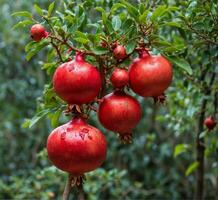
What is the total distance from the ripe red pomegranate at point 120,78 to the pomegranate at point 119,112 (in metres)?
0.03

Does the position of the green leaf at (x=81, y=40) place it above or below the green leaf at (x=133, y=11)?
below

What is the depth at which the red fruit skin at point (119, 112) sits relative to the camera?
1058mm

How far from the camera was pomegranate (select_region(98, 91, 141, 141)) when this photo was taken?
106 cm

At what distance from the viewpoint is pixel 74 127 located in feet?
3.43

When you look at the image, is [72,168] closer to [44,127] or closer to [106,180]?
[106,180]

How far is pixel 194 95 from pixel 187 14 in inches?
19.4

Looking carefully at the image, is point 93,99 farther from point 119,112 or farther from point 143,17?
point 143,17

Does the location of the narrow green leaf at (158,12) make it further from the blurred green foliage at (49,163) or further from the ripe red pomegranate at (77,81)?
the blurred green foliage at (49,163)

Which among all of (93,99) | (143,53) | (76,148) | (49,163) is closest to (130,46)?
(143,53)

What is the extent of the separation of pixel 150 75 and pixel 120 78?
2.7 inches

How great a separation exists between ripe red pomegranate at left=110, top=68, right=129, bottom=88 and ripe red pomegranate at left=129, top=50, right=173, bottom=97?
0.04 ft

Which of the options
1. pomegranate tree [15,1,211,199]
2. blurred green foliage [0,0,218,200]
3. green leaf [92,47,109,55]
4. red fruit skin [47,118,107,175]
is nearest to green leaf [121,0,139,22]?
pomegranate tree [15,1,211,199]

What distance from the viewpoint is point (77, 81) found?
102 centimetres

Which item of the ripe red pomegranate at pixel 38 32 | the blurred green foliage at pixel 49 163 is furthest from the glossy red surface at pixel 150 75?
the blurred green foliage at pixel 49 163
